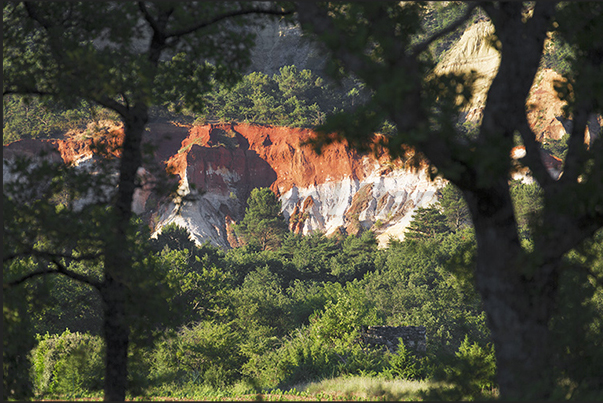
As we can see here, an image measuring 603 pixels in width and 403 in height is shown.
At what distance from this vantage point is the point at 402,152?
521cm

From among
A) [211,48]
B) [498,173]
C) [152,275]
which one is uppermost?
[211,48]

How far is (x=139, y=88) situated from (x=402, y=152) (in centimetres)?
383

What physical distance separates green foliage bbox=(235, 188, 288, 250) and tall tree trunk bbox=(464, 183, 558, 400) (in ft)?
178

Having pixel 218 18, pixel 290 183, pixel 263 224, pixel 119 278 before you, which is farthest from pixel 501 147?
pixel 290 183

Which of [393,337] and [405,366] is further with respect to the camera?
[393,337]

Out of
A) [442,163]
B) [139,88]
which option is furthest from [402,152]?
[139,88]

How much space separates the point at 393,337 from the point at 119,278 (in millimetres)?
16383

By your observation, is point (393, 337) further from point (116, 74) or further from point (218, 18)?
point (116, 74)

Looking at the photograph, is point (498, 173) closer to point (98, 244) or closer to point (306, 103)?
point (98, 244)

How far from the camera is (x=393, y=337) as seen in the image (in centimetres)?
2178

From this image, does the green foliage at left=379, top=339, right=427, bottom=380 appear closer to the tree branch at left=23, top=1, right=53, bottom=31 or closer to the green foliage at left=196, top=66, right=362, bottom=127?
the tree branch at left=23, top=1, right=53, bottom=31

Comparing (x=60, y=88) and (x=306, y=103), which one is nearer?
(x=60, y=88)

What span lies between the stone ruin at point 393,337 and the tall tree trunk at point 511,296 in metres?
16.2

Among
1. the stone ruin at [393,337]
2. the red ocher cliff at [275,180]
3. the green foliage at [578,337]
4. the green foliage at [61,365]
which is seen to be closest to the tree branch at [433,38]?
the green foliage at [578,337]
